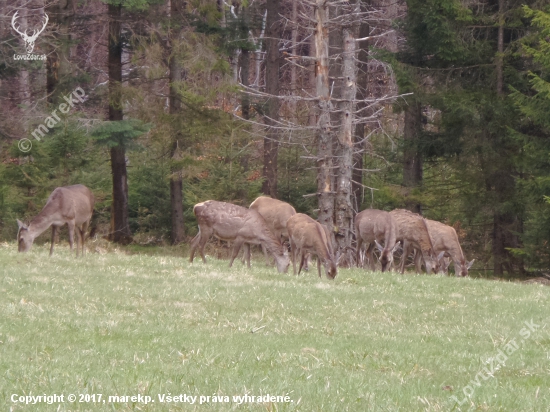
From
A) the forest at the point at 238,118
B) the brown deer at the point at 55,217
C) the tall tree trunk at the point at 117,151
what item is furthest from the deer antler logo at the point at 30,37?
the brown deer at the point at 55,217

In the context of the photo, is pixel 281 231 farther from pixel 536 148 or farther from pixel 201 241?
pixel 536 148

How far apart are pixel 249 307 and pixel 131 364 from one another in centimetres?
431

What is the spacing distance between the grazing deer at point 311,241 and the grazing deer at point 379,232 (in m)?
2.58

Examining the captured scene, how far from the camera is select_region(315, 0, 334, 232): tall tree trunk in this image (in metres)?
22.3

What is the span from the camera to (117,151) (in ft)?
99.0

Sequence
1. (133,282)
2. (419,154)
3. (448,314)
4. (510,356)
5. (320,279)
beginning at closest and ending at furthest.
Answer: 1. (510,356)
2. (448,314)
3. (133,282)
4. (320,279)
5. (419,154)

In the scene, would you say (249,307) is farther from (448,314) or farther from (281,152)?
(281,152)

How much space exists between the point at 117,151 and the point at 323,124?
10.3 meters

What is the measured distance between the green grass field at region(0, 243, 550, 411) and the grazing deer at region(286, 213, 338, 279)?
621mm

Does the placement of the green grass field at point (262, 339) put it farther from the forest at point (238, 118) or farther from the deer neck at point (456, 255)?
the forest at point (238, 118)

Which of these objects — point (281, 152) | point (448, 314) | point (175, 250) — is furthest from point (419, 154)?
point (448, 314)

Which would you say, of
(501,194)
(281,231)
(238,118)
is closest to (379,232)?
(281,231)

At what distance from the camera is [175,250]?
29.5 m

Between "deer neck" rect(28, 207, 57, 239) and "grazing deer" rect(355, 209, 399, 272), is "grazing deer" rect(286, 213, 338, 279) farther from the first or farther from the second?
"deer neck" rect(28, 207, 57, 239)
